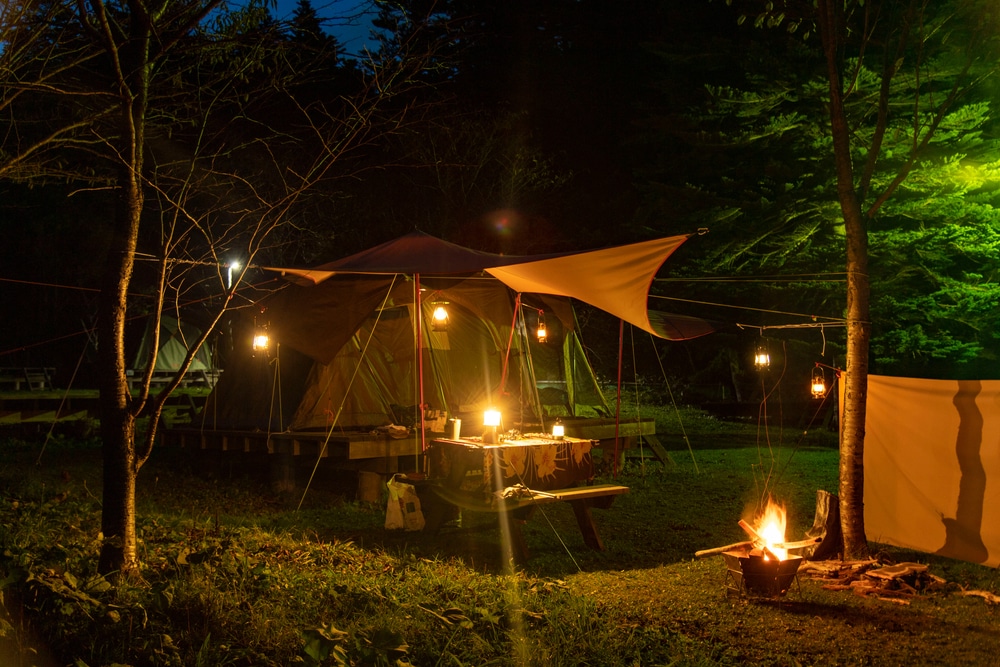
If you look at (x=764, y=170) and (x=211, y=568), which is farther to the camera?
(x=764, y=170)

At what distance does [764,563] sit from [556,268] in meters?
3.08

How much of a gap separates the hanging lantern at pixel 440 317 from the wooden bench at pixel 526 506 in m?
2.62

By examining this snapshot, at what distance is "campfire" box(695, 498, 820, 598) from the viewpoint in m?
5.09

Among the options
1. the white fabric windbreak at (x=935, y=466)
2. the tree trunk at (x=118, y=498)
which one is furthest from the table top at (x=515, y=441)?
the tree trunk at (x=118, y=498)

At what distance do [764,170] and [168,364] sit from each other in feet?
64.5

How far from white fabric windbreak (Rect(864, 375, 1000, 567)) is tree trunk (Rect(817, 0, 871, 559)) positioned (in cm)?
72

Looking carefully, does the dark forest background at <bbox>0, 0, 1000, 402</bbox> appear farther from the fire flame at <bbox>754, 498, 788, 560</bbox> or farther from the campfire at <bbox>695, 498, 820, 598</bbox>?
the campfire at <bbox>695, 498, 820, 598</bbox>

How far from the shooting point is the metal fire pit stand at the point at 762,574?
16.7 ft

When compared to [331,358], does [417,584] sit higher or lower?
lower

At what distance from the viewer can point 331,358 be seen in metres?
8.48

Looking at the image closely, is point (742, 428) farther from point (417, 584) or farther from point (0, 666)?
point (0, 666)

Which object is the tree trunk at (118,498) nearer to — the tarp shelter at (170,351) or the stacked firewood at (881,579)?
the stacked firewood at (881,579)

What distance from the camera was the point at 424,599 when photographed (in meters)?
4.66

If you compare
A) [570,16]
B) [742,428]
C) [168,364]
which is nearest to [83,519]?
[742,428]
